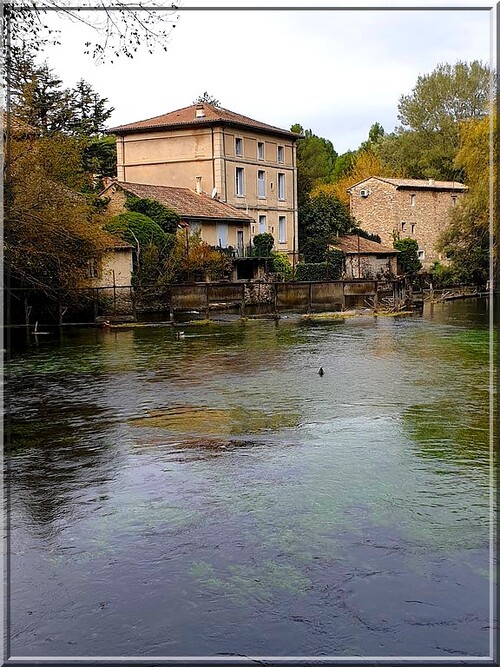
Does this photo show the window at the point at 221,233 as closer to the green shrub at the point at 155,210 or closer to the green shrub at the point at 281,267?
the green shrub at the point at 281,267

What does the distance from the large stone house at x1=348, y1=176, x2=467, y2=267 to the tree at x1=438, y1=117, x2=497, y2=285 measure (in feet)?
23.5

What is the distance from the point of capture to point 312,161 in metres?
66.6

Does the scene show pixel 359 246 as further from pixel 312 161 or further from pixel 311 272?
pixel 312 161

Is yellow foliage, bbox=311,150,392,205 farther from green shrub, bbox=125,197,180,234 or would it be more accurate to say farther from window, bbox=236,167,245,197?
green shrub, bbox=125,197,180,234

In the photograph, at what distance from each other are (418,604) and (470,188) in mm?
32474

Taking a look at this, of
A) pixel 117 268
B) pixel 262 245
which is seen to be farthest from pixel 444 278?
pixel 117 268

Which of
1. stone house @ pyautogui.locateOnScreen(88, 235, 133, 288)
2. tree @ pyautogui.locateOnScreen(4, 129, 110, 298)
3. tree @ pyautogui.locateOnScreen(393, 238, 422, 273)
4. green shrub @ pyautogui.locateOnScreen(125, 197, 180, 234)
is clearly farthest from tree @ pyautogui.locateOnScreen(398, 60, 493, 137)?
tree @ pyautogui.locateOnScreen(4, 129, 110, 298)

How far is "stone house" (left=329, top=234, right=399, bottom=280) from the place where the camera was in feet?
146

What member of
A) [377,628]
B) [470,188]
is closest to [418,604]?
[377,628]

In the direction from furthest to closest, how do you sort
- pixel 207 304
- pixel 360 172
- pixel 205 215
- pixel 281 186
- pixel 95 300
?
1. pixel 360 172
2. pixel 281 186
3. pixel 205 215
4. pixel 207 304
5. pixel 95 300

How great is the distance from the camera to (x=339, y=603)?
5203 millimetres

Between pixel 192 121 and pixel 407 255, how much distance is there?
53.4ft

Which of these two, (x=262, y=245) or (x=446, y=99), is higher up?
(x=446, y=99)

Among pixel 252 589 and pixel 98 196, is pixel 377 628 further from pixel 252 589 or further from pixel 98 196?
pixel 98 196
